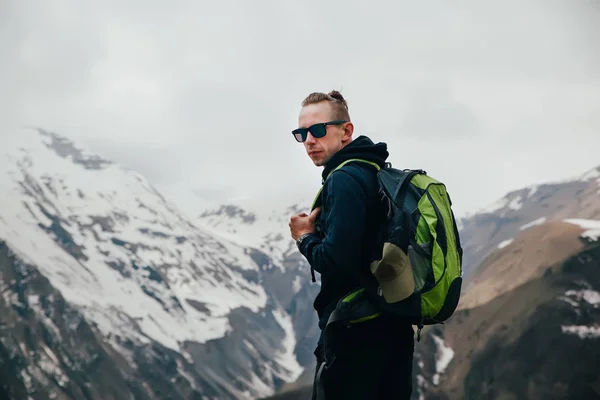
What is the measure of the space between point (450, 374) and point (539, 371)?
3421 cm

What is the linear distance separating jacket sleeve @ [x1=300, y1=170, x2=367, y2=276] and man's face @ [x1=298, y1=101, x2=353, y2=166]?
0.65m

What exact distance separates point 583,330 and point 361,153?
15156 cm

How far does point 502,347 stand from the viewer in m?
155

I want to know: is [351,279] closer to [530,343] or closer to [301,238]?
[301,238]

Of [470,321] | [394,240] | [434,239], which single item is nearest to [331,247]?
[394,240]

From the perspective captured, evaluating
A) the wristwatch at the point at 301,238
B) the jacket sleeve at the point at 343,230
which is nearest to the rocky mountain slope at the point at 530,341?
the wristwatch at the point at 301,238

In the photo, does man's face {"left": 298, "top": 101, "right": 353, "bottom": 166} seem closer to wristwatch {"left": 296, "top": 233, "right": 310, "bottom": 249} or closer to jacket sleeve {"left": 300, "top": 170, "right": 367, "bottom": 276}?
jacket sleeve {"left": 300, "top": 170, "right": 367, "bottom": 276}

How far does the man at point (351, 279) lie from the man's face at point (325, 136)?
17cm

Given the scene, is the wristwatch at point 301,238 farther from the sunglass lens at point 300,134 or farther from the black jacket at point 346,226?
the sunglass lens at point 300,134

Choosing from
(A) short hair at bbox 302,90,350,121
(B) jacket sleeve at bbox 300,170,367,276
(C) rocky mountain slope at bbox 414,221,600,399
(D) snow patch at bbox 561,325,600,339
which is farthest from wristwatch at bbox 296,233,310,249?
(D) snow patch at bbox 561,325,600,339

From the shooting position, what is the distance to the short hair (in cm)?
615

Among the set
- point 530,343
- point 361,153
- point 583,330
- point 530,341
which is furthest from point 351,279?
point 530,341

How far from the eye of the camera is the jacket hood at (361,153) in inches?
235

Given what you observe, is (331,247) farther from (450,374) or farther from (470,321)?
(470,321)
